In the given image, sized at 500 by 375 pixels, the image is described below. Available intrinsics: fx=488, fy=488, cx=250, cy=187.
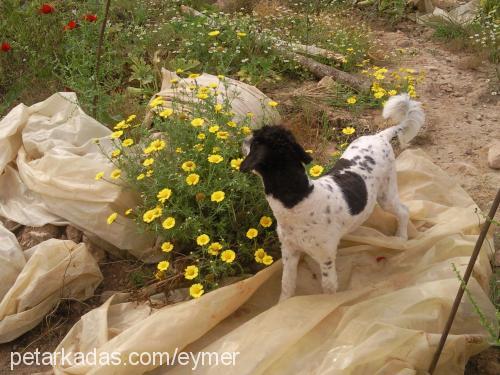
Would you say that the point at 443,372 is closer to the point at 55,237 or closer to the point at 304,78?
the point at 55,237

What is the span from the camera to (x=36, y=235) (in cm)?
276

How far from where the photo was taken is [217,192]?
2340 millimetres

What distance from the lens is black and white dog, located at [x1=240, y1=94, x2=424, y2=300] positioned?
190 centimetres

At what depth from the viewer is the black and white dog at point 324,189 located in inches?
74.9

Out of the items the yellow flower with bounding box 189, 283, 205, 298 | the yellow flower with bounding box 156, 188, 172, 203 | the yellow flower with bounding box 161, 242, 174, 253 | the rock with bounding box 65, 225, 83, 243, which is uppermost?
the yellow flower with bounding box 156, 188, 172, 203

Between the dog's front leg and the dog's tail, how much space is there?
0.88m

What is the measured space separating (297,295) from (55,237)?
143 centimetres

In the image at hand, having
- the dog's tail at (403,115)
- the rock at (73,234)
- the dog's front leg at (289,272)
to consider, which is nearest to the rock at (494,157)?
the dog's tail at (403,115)

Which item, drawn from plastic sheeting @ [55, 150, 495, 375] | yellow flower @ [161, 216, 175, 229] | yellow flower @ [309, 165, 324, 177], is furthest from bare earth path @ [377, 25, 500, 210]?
yellow flower @ [161, 216, 175, 229]

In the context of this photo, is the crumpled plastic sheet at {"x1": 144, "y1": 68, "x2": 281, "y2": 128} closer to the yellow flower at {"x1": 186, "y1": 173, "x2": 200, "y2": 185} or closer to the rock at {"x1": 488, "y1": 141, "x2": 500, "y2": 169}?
the yellow flower at {"x1": 186, "y1": 173, "x2": 200, "y2": 185}

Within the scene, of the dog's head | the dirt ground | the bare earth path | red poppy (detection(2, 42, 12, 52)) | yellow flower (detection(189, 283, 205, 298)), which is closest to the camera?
the dog's head

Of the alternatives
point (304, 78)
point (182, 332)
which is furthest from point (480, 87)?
point (182, 332)

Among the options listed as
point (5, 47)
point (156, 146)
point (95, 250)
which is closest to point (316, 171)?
point (156, 146)

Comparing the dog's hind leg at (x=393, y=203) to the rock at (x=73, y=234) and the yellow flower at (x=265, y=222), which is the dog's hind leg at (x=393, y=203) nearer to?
the yellow flower at (x=265, y=222)
